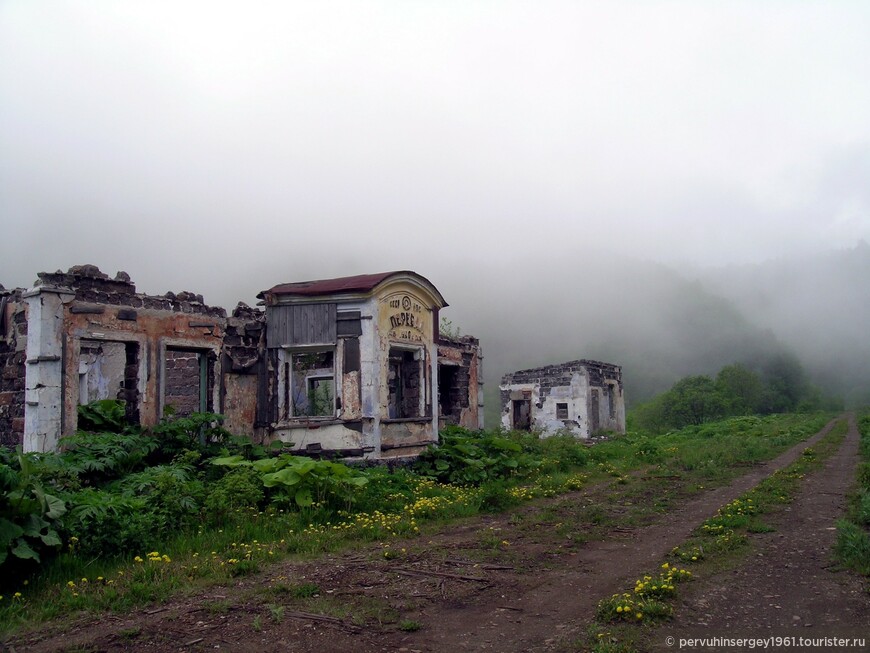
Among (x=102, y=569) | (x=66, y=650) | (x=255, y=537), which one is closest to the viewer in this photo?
(x=66, y=650)

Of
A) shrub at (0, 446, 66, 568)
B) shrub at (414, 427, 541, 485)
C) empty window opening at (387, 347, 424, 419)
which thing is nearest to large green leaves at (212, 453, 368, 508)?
shrub at (0, 446, 66, 568)

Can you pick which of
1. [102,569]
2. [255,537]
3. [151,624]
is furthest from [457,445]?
[151,624]

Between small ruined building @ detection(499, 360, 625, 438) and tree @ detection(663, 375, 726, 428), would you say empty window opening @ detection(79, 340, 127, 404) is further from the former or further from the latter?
tree @ detection(663, 375, 726, 428)

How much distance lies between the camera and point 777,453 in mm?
20609

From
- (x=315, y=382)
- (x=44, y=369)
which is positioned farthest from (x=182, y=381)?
(x=44, y=369)

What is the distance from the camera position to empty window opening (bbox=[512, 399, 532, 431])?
108 feet

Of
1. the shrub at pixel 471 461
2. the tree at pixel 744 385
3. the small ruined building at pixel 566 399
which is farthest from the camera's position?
the tree at pixel 744 385

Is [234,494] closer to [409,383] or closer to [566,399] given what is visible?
[409,383]

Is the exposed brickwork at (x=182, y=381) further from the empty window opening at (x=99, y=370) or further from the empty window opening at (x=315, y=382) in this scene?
the empty window opening at (x=315, y=382)

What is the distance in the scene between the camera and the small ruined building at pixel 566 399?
30828 millimetres

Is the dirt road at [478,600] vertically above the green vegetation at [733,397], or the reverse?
the green vegetation at [733,397]

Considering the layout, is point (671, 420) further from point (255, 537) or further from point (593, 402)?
point (255, 537)

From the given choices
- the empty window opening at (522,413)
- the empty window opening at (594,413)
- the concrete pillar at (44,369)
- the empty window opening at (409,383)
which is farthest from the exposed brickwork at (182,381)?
the empty window opening at (594,413)

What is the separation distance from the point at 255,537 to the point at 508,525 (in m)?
3.62
